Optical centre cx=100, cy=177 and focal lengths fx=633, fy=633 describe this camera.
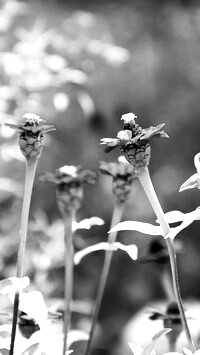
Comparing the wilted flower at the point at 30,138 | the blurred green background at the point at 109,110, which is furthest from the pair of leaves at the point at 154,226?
the blurred green background at the point at 109,110

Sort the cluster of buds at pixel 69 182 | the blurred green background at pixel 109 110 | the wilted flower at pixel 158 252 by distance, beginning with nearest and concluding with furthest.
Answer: the cluster of buds at pixel 69 182, the wilted flower at pixel 158 252, the blurred green background at pixel 109 110

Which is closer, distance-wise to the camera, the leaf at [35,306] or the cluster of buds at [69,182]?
the leaf at [35,306]

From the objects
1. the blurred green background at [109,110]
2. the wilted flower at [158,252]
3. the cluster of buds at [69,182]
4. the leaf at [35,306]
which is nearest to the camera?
the leaf at [35,306]

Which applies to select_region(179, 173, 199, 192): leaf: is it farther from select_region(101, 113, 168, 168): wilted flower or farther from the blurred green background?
the blurred green background

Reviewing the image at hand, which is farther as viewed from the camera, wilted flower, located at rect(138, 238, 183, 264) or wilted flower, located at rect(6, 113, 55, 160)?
wilted flower, located at rect(138, 238, 183, 264)

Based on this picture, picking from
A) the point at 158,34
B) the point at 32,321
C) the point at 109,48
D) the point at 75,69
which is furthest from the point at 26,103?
the point at 158,34

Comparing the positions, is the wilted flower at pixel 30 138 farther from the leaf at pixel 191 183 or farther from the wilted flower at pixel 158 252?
the wilted flower at pixel 158 252

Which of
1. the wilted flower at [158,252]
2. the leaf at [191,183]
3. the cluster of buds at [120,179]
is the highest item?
the cluster of buds at [120,179]

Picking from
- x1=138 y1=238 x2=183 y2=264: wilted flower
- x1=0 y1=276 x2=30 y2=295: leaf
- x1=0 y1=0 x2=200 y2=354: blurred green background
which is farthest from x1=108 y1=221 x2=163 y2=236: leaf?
x1=0 y1=0 x2=200 y2=354: blurred green background
